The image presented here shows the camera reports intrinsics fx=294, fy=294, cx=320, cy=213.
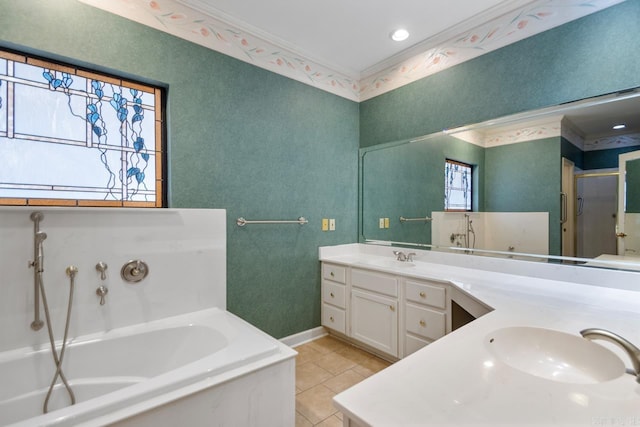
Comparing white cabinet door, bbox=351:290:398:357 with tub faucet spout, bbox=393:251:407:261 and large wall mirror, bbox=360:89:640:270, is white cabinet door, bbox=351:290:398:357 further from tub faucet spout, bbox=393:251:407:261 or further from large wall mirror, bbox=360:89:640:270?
large wall mirror, bbox=360:89:640:270

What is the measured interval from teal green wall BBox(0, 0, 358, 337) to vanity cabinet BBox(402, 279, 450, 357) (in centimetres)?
95

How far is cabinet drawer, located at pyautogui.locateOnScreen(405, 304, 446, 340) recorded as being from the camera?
6.47 ft

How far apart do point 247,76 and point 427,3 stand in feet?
4.58

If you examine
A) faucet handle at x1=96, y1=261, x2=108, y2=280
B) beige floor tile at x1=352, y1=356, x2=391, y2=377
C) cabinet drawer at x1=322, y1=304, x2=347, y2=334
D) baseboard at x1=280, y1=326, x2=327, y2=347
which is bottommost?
beige floor tile at x1=352, y1=356, x2=391, y2=377

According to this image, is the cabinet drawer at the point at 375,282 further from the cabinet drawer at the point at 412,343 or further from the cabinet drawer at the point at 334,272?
the cabinet drawer at the point at 412,343

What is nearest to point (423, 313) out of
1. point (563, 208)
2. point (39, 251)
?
point (563, 208)

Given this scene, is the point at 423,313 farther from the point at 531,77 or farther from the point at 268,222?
the point at 531,77

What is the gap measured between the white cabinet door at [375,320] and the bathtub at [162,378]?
110 cm

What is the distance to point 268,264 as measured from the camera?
247cm

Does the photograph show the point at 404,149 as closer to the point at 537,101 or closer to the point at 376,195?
the point at 376,195

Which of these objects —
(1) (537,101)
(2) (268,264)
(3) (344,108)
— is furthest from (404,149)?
(2) (268,264)

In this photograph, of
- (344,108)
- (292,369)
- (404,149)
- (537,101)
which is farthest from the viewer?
(344,108)

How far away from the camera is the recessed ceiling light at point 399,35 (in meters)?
2.32

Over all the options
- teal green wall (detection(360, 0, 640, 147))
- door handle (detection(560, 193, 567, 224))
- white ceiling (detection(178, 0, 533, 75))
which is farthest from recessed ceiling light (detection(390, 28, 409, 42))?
door handle (detection(560, 193, 567, 224))
